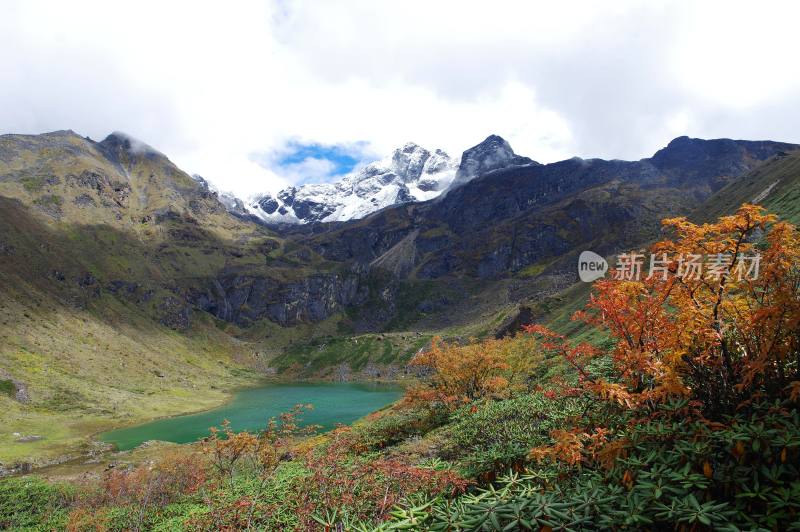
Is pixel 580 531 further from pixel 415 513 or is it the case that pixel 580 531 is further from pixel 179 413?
pixel 179 413

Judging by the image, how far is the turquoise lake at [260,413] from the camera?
94.8m

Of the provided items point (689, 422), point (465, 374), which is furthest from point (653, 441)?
point (465, 374)

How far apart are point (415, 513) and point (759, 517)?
4.73m

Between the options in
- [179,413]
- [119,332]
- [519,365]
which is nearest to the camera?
[519,365]

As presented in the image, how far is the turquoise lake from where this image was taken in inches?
3733

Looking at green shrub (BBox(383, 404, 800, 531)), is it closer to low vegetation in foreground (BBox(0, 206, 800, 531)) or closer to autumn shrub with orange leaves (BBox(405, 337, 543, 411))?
low vegetation in foreground (BBox(0, 206, 800, 531))

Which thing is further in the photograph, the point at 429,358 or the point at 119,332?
the point at 119,332

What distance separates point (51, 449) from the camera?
80125 millimetres

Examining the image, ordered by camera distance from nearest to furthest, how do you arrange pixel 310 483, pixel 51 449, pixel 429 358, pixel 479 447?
1. pixel 310 483
2. pixel 479 447
3. pixel 429 358
4. pixel 51 449

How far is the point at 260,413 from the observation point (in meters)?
120

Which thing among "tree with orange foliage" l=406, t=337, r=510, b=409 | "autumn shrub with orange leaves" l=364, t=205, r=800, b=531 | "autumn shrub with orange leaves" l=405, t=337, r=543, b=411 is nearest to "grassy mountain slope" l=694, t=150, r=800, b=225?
"autumn shrub with orange leaves" l=405, t=337, r=543, b=411

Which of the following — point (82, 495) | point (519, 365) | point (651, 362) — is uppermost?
point (651, 362)

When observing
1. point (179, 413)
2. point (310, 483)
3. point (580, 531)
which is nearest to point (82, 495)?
point (310, 483)

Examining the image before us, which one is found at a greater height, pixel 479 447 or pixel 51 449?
pixel 479 447
